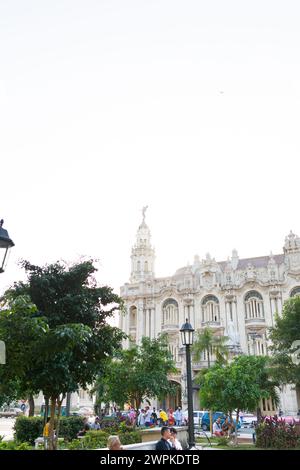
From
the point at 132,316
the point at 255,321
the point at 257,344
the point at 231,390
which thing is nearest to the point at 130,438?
the point at 231,390

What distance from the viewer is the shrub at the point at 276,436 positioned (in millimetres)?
17736

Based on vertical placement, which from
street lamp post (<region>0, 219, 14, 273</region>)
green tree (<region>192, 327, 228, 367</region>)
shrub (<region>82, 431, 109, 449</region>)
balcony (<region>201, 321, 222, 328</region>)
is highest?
balcony (<region>201, 321, 222, 328</region>)

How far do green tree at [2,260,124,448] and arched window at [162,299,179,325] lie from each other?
42982mm

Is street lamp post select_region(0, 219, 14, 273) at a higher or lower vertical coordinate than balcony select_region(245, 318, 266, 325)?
lower

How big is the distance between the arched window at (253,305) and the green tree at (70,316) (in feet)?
133

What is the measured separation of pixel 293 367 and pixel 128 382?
1088 cm

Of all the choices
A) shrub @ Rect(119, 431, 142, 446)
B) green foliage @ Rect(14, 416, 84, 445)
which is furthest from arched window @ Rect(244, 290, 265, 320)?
shrub @ Rect(119, 431, 142, 446)

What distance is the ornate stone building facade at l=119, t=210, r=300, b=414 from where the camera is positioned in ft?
173

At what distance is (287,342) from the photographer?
30.4 metres

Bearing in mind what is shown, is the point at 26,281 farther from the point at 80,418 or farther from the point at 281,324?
the point at 281,324

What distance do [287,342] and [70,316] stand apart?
2038 centimetres

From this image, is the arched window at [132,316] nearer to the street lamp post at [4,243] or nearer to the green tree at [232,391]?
the green tree at [232,391]

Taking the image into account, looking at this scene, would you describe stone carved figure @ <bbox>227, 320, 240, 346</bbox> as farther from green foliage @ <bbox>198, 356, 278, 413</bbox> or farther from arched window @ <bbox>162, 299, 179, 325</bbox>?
green foliage @ <bbox>198, 356, 278, 413</bbox>

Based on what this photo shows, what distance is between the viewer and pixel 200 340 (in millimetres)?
45312
